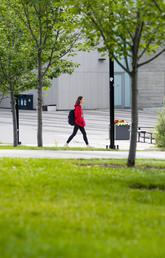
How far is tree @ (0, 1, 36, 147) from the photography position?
18047 mm

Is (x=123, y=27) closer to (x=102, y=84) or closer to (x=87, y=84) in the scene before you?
(x=87, y=84)

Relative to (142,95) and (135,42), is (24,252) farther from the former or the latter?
(142,95)

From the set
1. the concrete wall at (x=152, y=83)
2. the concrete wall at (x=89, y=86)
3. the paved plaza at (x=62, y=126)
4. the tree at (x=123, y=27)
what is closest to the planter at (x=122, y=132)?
the paved plaza at (x=62, y=126)

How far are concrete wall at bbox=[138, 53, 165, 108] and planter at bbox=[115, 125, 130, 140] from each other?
28.5 meters

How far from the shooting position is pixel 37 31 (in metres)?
17.0

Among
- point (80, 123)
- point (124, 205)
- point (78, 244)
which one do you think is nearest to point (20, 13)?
point (80, 123)

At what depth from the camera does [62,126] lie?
37344 mm

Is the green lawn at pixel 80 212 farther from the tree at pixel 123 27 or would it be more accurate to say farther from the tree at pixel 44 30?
the tree at pixel 44 30

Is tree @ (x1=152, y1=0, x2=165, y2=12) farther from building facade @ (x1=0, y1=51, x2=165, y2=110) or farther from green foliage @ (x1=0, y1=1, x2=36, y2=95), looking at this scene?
building facade @ (x1=0, y1=51, x2=165, y2=110)

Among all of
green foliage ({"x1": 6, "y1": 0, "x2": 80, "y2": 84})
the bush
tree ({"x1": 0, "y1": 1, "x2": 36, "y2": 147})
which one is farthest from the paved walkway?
the bush

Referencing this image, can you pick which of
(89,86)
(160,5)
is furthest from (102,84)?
(160,5)

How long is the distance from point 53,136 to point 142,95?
2545 cm

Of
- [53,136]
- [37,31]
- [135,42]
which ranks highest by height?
[37,31]

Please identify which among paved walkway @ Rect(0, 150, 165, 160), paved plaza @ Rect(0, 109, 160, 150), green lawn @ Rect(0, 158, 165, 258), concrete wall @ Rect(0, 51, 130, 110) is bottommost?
paved plaza @ Rect(0, 109, 160, 150)
